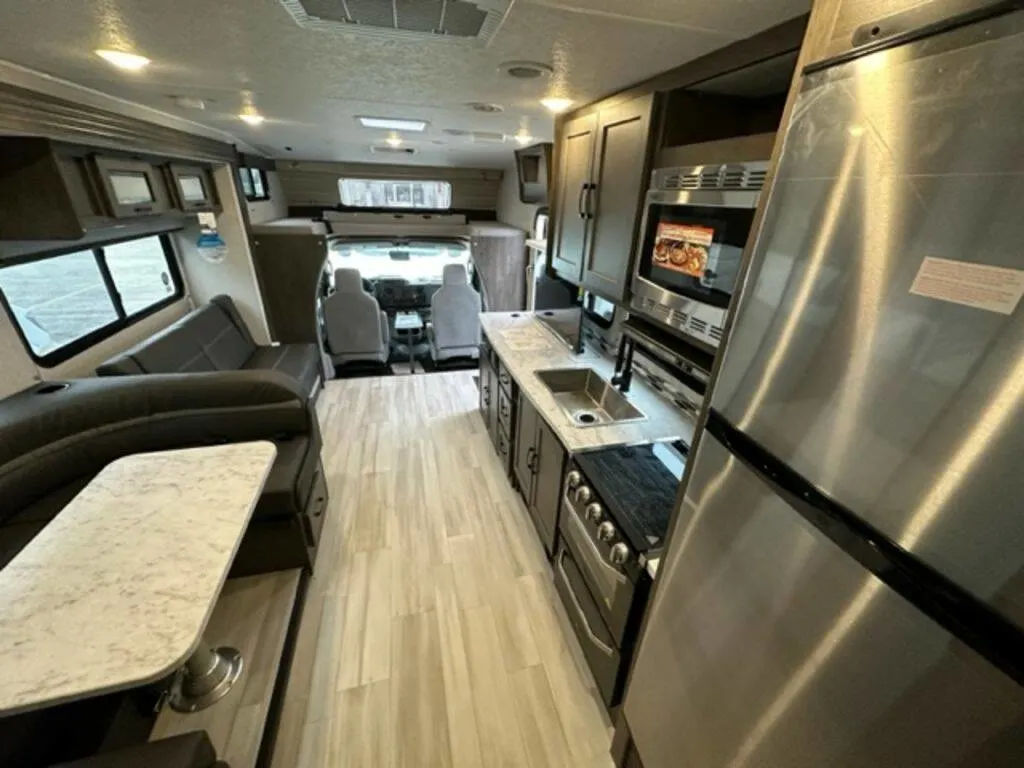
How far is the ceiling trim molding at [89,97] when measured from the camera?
145cm

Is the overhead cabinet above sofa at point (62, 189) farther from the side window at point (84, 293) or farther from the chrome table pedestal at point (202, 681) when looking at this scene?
the chrome table pedestal at point (202, 681)

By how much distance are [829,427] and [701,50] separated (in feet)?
3.75

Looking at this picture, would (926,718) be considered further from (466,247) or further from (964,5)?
(466,247)

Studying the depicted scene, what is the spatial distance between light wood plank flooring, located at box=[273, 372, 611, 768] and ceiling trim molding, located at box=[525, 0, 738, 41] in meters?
2.12

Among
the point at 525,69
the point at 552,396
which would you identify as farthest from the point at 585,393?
the point at 525,69

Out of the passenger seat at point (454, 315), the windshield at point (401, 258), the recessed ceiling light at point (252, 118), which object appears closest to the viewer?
the recessed ceiling light at point (252, 118)

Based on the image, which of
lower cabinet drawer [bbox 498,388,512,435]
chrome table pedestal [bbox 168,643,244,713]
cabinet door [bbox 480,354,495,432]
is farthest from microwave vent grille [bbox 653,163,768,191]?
chrome table pedestal [bbox 168,643,244,713]

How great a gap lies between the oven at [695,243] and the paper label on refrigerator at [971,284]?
0.46m

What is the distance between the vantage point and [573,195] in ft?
6.76

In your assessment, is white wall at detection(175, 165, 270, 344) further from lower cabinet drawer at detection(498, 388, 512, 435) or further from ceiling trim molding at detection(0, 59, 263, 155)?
lower cabinet drawer at detection(498, 388, 512, 435)

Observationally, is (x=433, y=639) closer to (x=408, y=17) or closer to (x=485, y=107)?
(x=408, y=17)

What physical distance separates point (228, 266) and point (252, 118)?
56.7 inches

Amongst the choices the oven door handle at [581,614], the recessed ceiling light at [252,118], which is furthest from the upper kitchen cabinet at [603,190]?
the recessed ceiling light at [252,118]

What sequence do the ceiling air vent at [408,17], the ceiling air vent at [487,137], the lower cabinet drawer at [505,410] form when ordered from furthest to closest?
1. the ceiling air vent at [487,137]
2. the lower cabinet drawer at [505,410]
3. the ceiling air vent at [408,17]
